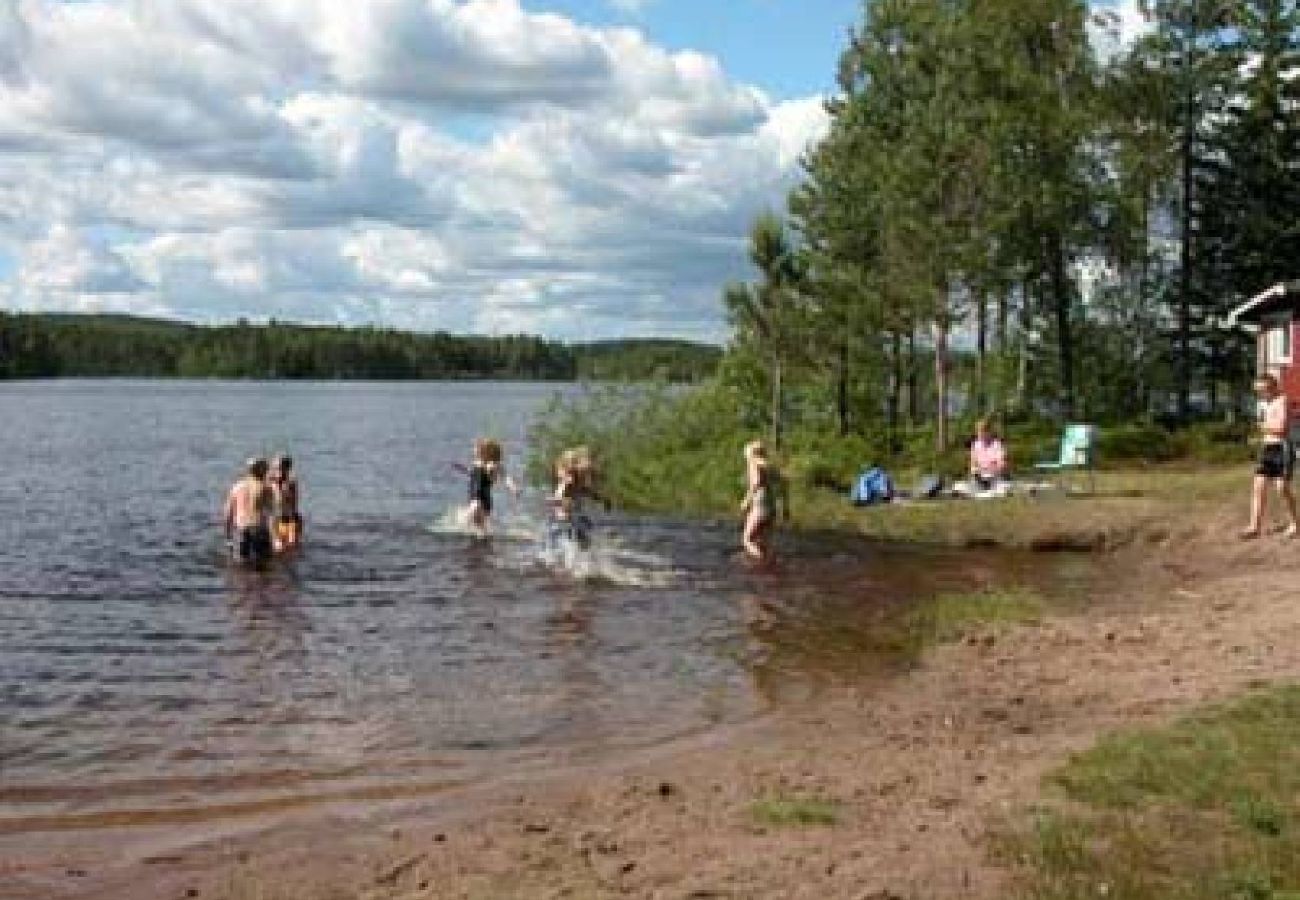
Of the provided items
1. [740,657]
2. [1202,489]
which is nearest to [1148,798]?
[740,657]

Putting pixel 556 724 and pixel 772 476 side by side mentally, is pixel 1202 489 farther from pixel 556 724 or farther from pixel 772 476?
pixel 556 724

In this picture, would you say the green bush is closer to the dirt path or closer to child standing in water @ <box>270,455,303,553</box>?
child standing in water @ <box>270,455,303,553</box>

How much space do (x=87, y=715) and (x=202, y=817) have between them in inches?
156

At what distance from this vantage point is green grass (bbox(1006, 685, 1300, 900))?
7.89m

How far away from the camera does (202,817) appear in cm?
1129

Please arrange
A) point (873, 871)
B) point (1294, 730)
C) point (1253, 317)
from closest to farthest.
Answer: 1. point (873, 871)
2. point (1294, 730)
3. point (1253, 317)

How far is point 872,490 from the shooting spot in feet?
109

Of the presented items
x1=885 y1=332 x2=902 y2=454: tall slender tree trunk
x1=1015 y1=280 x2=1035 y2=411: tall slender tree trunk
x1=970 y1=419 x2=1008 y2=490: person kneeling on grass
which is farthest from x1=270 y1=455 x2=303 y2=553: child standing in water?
x1=1015 y1=280 x2=1035 y2=411: tall slender tree trunk

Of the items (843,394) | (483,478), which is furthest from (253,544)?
(843,394)

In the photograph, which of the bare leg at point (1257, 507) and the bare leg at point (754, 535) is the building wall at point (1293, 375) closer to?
the bare leg at point (1257, 507)

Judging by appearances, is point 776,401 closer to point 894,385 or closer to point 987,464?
point 894,385

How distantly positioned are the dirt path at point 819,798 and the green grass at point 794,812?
6cm

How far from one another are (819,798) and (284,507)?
64.6 feet

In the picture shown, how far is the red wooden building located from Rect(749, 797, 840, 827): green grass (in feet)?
101
